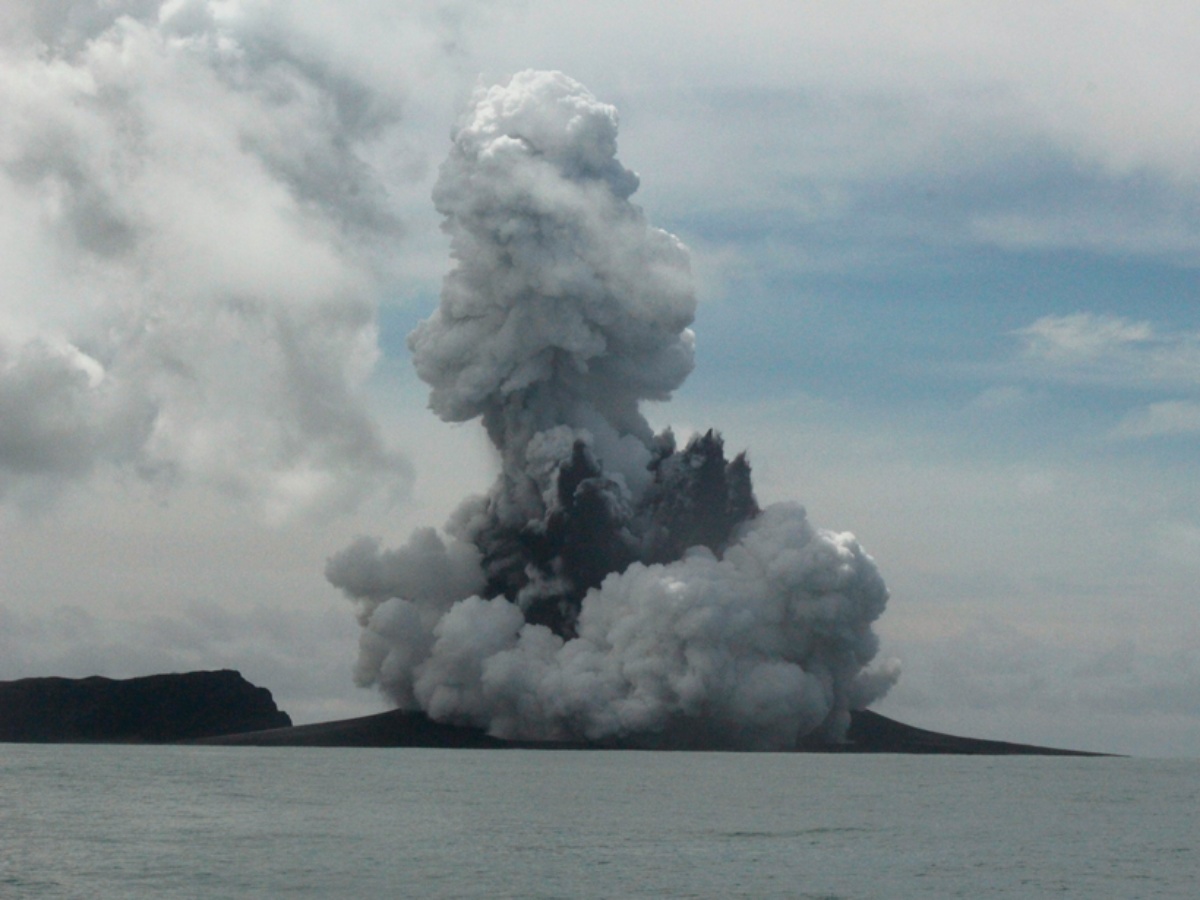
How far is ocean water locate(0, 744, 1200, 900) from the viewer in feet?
233

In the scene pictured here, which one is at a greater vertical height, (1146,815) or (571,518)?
(571,518)

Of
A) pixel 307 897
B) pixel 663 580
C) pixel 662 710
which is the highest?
pixel 663 580

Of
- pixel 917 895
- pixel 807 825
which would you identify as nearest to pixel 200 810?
pixel 807 825

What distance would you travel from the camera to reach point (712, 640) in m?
173

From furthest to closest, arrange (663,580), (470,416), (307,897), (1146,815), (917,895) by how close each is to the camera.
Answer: (470,416) → (663,580) → (1146,815) → (917,895) → (307,897)

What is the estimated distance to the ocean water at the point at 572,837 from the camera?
70875mm

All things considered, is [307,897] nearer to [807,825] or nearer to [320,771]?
[807,825]

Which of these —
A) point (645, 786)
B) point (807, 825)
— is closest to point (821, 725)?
point (645, 786)

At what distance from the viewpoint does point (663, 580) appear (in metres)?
176

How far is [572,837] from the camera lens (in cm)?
9025

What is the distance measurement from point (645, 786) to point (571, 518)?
52.5 meters

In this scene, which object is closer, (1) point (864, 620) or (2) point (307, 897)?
(2) point (307, 897)

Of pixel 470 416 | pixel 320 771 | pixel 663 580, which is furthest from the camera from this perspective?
pixel 470 416

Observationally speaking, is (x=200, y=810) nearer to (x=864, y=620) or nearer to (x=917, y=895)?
(x=917, y=895)
